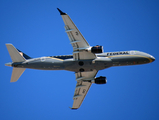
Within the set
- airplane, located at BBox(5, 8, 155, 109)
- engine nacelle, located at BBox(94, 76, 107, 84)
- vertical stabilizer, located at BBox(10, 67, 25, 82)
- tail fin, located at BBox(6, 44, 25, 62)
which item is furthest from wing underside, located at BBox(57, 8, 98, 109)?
vertical stabilizer, located at BBox(10, 67, 25, 82)

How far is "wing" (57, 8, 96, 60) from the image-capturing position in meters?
48.7

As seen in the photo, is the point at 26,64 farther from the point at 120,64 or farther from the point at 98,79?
the point at 120,64

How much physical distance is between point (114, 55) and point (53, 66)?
13.6m

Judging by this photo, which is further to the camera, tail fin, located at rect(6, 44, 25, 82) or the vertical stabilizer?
the vertical stabilizer

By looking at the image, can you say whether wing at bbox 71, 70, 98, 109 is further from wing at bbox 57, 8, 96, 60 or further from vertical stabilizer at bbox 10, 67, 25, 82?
vertical stabilizer at bbox 10, 67, 25, 82

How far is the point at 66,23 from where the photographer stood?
1923 inches

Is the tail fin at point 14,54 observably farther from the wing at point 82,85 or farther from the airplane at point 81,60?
the wing at point 82,85

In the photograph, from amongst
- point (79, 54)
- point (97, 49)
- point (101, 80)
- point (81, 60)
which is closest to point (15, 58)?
point (79, 54)

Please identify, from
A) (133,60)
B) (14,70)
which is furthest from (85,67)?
(14,70)

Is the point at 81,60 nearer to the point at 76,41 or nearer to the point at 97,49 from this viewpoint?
the point at 97,49

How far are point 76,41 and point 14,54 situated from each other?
14.9 meters

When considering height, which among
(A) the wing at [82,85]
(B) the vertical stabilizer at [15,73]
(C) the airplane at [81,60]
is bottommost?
(A) the wing at [82,85]

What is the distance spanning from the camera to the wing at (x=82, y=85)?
5798 cm

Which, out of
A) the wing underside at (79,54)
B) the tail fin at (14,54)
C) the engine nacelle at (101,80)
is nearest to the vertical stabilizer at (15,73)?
the tail fin at (14,54)
